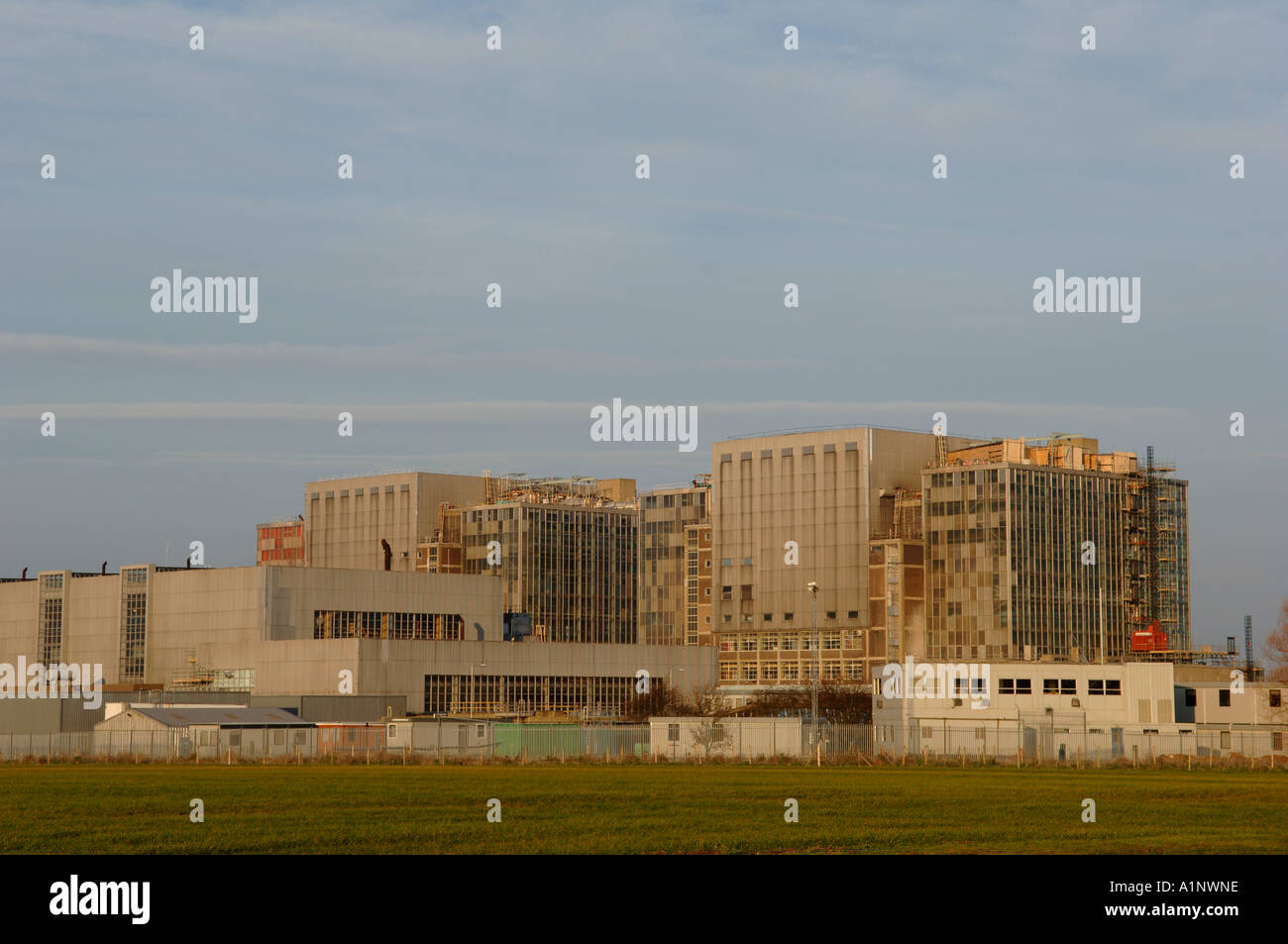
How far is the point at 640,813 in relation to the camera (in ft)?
154

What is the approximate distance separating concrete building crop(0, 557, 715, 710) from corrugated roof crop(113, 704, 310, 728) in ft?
68.9

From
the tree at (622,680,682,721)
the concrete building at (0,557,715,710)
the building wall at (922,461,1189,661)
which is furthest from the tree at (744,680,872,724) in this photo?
the building wall at (922,461,1189,661)

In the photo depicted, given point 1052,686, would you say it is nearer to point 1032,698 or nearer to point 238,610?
point 1032,698

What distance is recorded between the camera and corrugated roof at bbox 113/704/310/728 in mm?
117000

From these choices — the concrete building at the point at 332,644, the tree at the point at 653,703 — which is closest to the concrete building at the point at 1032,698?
the tree at the point at 653,703

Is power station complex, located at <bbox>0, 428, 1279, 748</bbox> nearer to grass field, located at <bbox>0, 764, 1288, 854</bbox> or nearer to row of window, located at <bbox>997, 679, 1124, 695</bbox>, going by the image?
row of window, located at <bbox>997, 679, 1124, 695</bbox>

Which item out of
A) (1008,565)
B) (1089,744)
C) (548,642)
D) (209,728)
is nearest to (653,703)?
(548,642)

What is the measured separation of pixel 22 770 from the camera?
85188 millimetres

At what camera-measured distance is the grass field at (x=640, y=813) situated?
121ft

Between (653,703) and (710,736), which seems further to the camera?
(653,703)

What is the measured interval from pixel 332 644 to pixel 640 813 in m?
110
